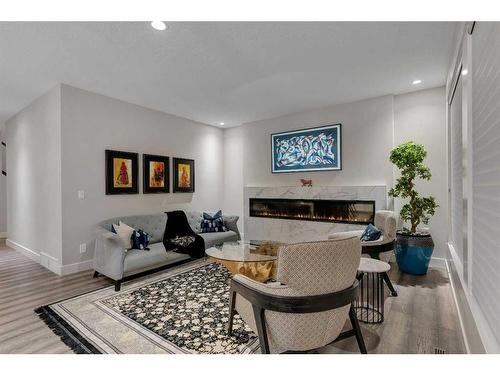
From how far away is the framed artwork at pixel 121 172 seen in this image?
14.0ft

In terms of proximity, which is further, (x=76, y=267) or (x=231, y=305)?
(x=76, y=267)

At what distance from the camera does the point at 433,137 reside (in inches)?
163

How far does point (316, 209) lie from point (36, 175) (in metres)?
4.96

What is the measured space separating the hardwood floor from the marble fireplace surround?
1.29 meters

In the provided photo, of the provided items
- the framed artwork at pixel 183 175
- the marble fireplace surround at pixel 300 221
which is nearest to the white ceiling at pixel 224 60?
the framed artwork at pixel 183 175

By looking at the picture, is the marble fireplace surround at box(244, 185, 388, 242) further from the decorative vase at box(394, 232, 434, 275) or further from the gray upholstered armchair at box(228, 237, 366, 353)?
the gray upholstered armchair at box(228, 237, 366, 353)

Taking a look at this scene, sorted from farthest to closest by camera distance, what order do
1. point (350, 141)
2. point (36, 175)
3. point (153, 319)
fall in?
1. point (350, 141)
2. point (36, 175)
3. point (153, 319)

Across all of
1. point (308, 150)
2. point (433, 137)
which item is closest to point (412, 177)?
point (433, 137)

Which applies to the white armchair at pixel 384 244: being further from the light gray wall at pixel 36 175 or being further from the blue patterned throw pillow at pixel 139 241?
the light gray wall at pixel 36 175

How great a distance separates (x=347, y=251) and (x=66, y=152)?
13.1 feet

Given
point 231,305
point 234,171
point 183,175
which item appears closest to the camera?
point 231,305

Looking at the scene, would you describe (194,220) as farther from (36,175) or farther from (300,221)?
(36,175)

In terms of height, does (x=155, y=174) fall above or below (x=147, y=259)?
above

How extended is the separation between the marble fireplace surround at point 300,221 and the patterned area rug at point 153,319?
2.30m
